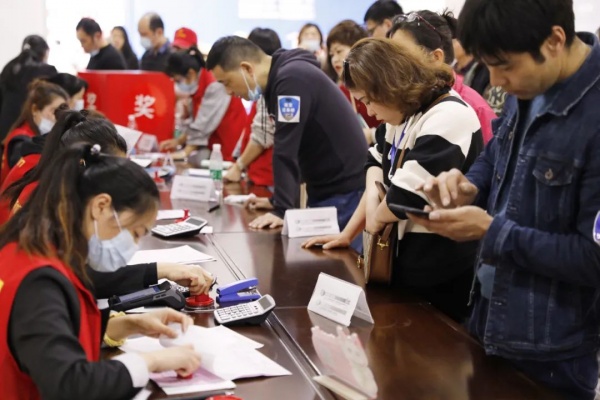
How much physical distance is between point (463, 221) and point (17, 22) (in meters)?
6.73

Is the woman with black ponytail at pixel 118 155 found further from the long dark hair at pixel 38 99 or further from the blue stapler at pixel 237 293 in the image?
the long dark hair at pixel 38 99

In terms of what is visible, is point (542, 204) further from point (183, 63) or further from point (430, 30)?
point (183, 63)

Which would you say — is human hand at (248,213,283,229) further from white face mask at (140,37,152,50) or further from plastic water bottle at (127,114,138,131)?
white face mask at (140,37,152,50)

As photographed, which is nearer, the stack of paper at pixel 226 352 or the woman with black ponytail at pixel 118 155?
the stack of paper at pixel 226 352

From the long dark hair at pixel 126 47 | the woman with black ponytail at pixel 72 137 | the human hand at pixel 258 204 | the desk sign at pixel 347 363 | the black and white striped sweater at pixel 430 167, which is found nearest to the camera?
the desk sign at pixel 347 363

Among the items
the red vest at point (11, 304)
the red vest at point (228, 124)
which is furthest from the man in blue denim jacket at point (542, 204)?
the red vest at point (228, 124)

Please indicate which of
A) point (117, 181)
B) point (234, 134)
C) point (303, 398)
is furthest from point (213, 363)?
point (234, 134)

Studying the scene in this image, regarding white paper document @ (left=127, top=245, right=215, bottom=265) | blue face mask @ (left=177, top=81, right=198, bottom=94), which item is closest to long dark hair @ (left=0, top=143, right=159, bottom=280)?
white paper document @ (left=127, top=245, right=215, bottom=265)

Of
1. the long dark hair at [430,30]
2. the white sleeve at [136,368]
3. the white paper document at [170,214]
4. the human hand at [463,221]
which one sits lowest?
the white paper document at [170,214]

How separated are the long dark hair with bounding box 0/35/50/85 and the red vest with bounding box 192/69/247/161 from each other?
3.98 feet

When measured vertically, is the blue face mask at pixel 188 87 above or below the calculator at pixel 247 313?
above

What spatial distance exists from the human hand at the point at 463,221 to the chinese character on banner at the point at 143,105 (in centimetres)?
376

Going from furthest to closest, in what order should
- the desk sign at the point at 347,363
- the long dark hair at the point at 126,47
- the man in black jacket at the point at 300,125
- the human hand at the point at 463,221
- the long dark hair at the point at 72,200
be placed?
the long dark hair at the point at 126,47 < the man in black jacket at the point at 300,125 < the human hand at the point at 463,221 < the long dark hair at the point at 72,200 < the desk sign at the point at 347,363

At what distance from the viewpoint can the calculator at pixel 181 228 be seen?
2.65 m
